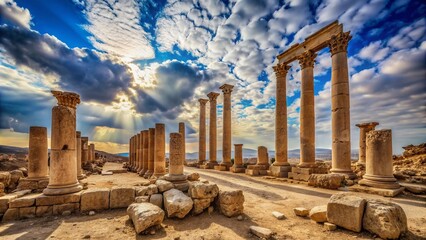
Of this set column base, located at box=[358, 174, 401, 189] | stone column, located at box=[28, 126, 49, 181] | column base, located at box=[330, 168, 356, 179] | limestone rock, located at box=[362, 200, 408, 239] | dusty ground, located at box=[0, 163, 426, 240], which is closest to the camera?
limestone rock, located at box=[362, 200, 408, 239]

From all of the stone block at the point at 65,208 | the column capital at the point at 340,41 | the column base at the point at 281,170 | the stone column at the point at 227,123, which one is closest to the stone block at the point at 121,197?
the stone block at the point at 65,208

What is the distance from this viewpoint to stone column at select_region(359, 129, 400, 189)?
30.7 feet

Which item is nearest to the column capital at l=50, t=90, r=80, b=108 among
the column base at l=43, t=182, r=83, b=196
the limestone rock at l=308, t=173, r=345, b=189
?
the column base at l=43, t=182, r=83, b=196

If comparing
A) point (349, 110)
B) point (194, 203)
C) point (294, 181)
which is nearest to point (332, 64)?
point (349, 110)

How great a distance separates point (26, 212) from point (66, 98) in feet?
24.0

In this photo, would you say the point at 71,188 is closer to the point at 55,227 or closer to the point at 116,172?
the point at 55,227

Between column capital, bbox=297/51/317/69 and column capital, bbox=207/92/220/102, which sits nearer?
column capital, bbox=297/51/317/69

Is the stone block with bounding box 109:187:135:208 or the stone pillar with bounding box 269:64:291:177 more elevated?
the stone pillar with bounding box 269:64:291:177

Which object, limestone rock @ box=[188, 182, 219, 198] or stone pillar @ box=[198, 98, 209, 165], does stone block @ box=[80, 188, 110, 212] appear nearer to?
limestone rock @ box=[188, 182, 219, 198]

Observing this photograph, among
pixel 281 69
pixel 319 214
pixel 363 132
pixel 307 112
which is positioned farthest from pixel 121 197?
pixel 363 132

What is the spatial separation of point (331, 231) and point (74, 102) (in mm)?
14494

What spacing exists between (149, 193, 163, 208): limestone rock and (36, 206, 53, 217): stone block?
363cm

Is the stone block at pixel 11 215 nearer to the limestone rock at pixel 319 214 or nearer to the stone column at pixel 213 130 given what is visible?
the limestone rock at pixel 319 214

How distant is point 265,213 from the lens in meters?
7.09
